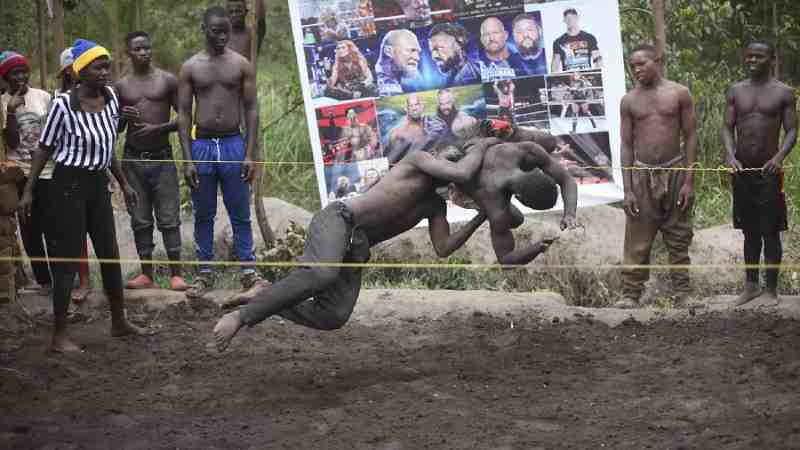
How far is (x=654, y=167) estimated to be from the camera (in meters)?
9.10

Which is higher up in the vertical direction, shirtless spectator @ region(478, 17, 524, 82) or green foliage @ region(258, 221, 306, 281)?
shirtless spectator @ region(478, 17, 524, 82)

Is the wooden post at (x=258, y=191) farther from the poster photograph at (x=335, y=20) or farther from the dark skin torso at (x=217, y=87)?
the dark skin torso at (x=217, y=87)

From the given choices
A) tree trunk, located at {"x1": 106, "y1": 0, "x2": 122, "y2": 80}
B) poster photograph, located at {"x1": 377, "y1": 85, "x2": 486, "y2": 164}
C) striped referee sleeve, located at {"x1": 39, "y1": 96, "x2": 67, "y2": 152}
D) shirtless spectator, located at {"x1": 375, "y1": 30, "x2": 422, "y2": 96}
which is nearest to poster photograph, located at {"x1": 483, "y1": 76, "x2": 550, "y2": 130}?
poster photograph, located at {"x1": 377, "y1": 85, "x2": 486, "y2": 164}

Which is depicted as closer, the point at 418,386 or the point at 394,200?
the point at 418,386

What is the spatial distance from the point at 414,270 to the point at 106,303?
2533mm

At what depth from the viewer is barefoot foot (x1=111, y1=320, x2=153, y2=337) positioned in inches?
333

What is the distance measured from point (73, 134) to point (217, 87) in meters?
1.63

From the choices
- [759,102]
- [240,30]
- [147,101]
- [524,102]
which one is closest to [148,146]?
[147,101]

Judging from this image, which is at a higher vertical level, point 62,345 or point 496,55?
point 496,55

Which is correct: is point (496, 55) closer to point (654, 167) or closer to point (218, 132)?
point (654, 167)

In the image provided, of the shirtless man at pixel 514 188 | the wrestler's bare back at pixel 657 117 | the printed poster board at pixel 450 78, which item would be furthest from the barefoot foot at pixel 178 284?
the wrestler's bare back at pixel 657 117

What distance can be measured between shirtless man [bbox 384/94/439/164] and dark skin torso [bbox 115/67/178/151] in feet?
6.13

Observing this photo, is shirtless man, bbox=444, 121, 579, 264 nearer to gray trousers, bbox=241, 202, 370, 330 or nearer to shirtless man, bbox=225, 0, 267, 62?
gray trousers, bbox=241, 202, 370, 330

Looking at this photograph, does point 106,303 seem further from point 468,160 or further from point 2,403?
point 468,160
